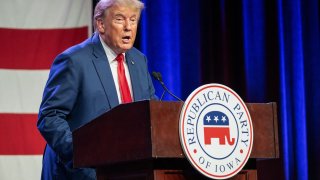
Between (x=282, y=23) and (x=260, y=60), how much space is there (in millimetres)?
297

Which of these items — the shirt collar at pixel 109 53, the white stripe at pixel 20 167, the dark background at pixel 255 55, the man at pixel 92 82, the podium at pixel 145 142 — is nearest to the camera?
the podium at pixel 145 142

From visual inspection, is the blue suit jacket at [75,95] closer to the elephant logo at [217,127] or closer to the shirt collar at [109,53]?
the shirt collar at [109,53]

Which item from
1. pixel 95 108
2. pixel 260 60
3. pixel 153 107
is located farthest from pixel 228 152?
pixel 260 60

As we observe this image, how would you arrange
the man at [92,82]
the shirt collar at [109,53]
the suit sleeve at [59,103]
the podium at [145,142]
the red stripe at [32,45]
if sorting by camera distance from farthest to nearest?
the red stripe at [32,45] → the shirt collar at [109,53] → the man at [92,82] → the suit sleeve at [59,103] → the podium at [145,142]

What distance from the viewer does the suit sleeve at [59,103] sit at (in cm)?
225

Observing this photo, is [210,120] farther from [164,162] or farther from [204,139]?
[164,162]

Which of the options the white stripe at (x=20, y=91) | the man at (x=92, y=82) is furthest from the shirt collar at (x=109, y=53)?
the white stripe at (x=20, y=91)

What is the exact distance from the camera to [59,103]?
2.35 metres

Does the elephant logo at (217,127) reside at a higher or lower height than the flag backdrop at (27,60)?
lower

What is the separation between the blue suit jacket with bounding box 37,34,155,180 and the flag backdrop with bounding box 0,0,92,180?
1259 mm

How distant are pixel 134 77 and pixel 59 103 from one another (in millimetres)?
313

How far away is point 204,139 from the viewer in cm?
172

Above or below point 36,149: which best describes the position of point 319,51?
above

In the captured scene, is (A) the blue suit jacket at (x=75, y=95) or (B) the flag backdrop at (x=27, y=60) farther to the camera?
(B) the flag backdrop at (x=27, y=60)
